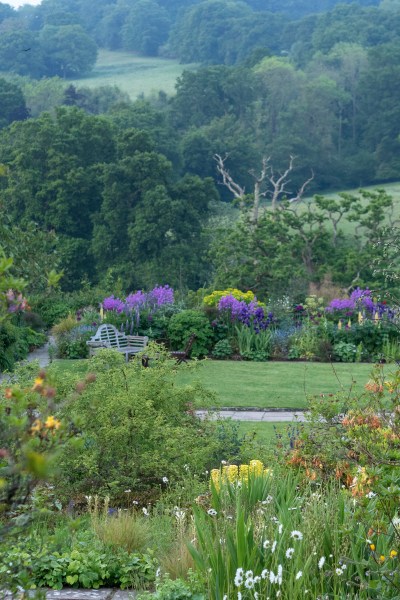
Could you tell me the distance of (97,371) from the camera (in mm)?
7953

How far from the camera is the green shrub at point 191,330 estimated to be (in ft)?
52.0

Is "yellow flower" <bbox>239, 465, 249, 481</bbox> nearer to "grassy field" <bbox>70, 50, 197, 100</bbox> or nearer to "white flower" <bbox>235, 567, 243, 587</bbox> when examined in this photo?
"white flower" <bbox>235, 567, 243, 587</bbox>

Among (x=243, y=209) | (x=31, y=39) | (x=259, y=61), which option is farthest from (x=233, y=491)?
(x=31, y=39)

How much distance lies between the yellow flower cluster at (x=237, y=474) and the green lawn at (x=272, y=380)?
4.92 m

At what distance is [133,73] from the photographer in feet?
305

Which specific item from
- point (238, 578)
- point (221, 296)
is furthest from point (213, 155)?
point (238, 578)

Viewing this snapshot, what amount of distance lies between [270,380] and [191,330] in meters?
2.84

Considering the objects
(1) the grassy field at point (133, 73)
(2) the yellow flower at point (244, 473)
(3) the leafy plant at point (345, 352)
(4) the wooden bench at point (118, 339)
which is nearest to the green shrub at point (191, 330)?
(4) the wooden bench at point (118, 339)

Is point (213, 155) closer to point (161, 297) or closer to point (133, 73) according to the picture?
point (161, 297)

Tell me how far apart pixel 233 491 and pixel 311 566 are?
105 centimetres

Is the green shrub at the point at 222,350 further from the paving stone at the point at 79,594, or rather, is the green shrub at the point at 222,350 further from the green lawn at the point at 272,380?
the paving stone at the point at 79,594

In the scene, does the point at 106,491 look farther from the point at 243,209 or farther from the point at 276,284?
the point at 243,209

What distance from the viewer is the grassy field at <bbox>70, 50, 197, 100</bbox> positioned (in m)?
83.8

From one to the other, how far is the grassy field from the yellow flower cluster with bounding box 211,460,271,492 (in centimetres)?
7599
